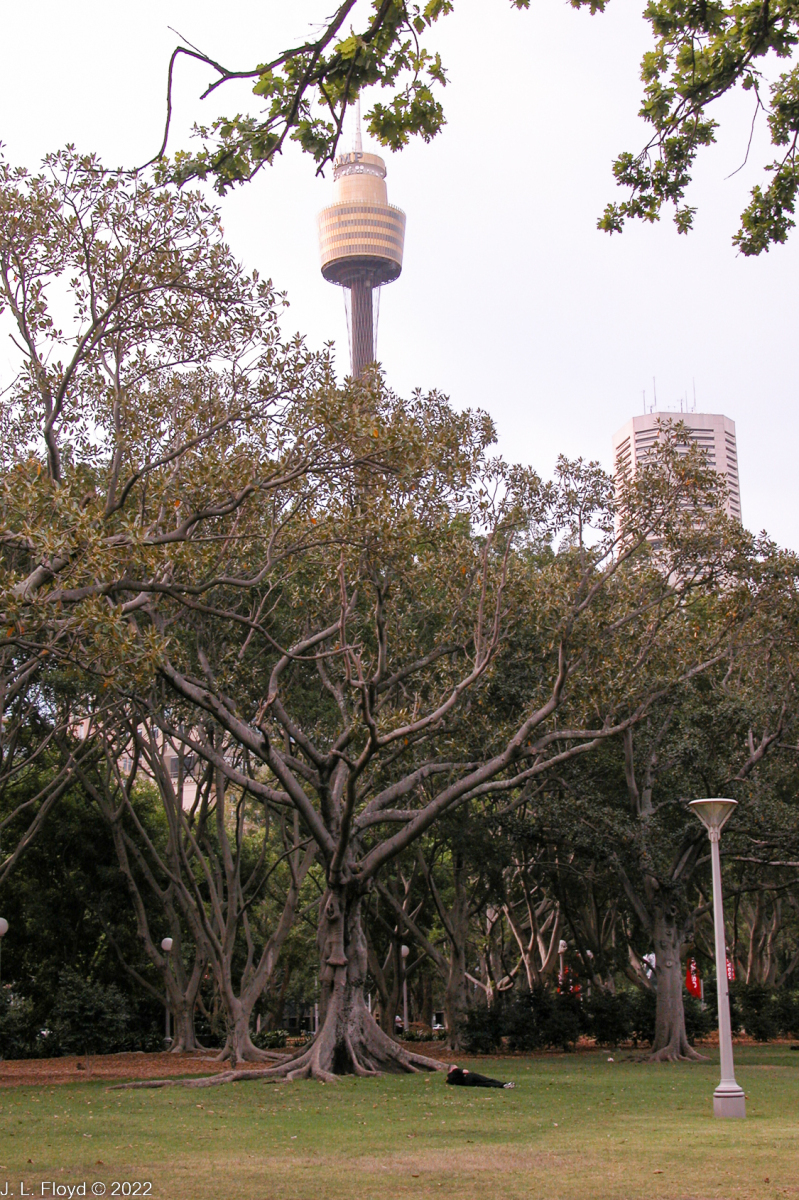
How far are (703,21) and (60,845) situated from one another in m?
25.1

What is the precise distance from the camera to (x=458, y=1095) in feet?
48.7

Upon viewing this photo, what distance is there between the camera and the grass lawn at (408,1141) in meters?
7.79

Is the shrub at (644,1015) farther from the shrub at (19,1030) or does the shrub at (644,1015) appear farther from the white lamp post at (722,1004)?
the white lamp post at (722,1004)

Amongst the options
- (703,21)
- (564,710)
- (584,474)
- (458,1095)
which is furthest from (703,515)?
(703,21)

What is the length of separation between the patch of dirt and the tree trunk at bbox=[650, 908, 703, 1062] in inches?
360

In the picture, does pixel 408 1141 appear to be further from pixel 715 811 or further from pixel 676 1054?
pixel 676 1054

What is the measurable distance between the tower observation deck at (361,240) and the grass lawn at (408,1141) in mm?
95628

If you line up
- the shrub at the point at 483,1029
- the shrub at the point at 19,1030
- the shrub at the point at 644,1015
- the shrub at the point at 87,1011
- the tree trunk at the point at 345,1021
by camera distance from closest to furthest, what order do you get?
the tree trunk at the point at 345,1021, the shrub at the point at 87,1011, the shrub at the point at 483,1029, the shrub at the point at 19,1030, the shrub at the point at 644,1015

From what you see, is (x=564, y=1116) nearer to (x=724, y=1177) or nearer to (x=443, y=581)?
(x=724, y=1177)

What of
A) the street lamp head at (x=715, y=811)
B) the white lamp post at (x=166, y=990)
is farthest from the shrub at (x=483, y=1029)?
the street lamp head at (x=715, y=811)

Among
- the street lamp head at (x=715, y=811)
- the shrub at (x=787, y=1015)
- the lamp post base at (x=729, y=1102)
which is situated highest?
the street lamp head at (x=715, y=811)

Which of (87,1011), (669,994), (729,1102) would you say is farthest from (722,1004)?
(87,1011)

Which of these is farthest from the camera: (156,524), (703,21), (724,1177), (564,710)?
(564,710)

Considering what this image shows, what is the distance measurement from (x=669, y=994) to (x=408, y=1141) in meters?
14.4
